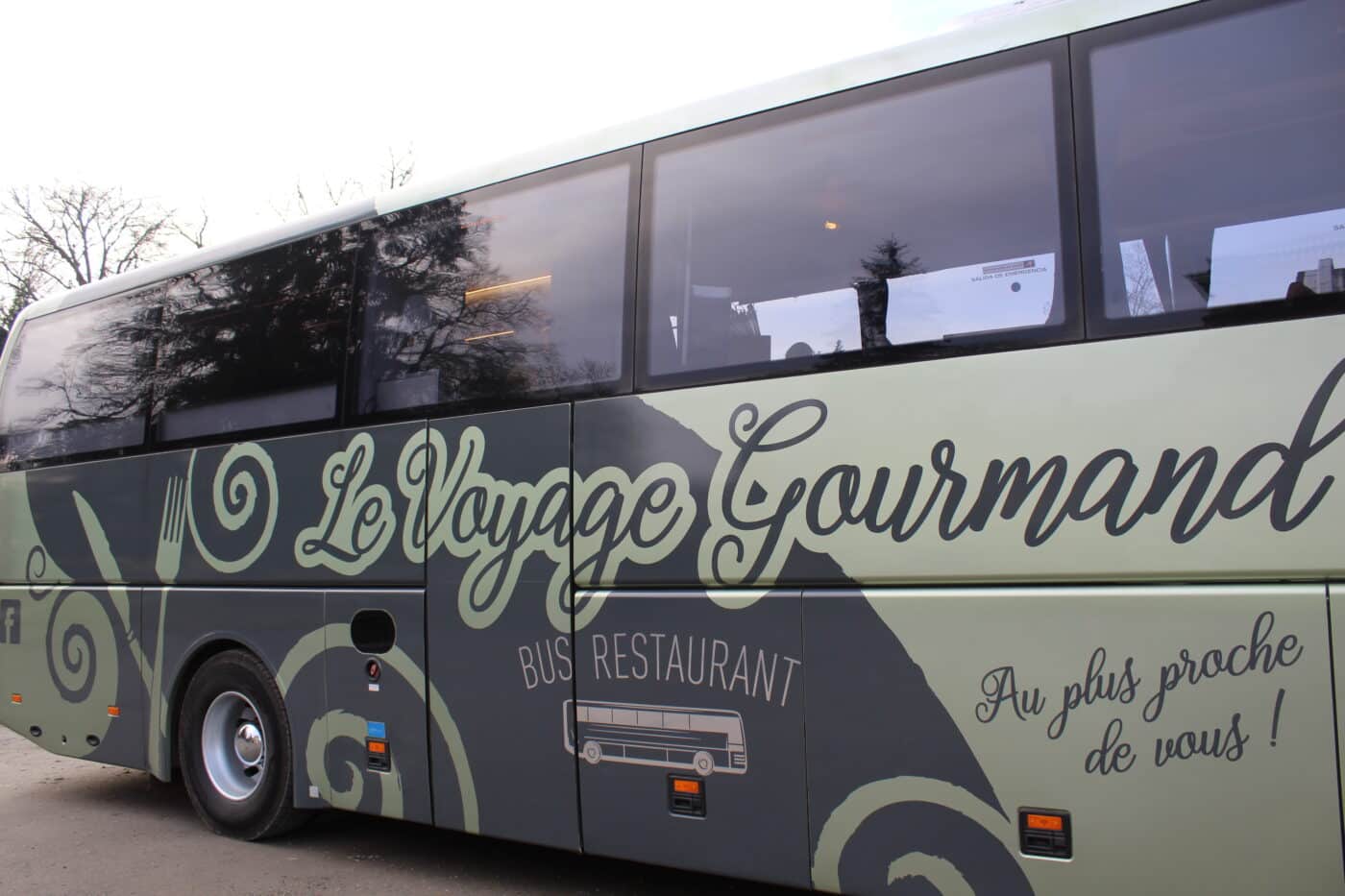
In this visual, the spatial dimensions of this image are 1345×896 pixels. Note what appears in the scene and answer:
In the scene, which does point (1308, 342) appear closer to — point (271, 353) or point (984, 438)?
point (984, 438)

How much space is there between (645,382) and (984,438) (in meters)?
1.60

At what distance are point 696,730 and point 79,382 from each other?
18.7 ft

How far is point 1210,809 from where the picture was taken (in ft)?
11.4

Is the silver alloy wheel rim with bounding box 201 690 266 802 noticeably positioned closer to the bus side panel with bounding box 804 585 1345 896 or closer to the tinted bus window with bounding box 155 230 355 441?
the tinted bus window with bounding box 155 230 355 441

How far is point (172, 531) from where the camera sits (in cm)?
684

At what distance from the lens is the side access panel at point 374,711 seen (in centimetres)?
564

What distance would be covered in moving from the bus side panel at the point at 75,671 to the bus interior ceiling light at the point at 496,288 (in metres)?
3.36

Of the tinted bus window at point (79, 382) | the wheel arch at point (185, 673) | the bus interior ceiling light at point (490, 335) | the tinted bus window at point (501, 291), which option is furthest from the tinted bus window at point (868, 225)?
the tinted bus window at point (79, 382)

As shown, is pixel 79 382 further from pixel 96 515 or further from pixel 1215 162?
pixel 1215 162

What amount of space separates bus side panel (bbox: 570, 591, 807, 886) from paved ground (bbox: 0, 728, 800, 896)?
877 millimetres

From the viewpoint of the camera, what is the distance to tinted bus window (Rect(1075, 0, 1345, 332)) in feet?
11.4

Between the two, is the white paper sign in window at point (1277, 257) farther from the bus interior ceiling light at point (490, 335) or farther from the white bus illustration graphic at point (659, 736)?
the bus interior ceiling light at point (490, 335)

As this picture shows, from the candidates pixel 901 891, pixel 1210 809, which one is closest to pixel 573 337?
pixel 901 891

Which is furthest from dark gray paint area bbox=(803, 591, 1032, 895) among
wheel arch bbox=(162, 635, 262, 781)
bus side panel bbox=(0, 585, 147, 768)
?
bus side panel bbox=(0, 585, 147, 768)
